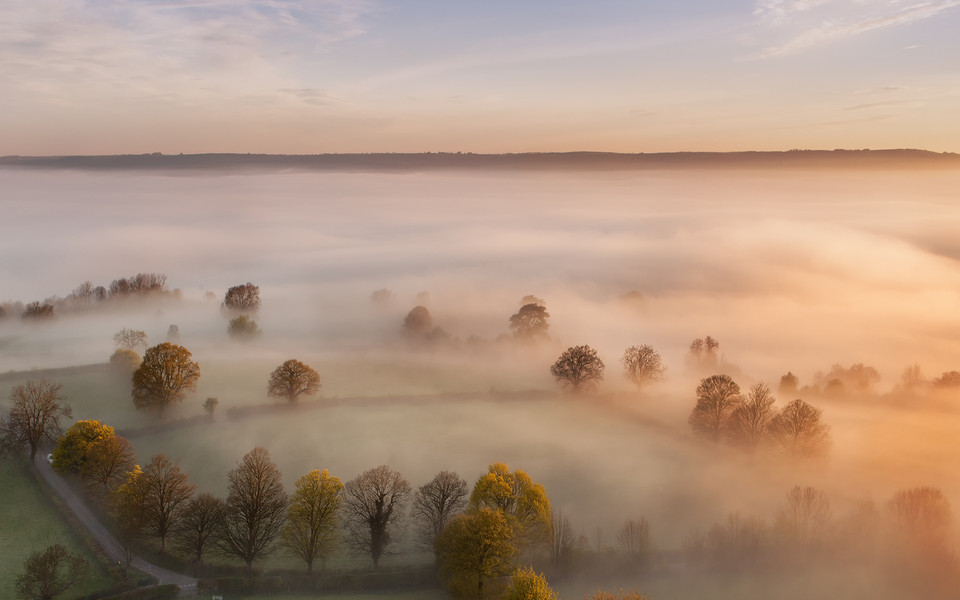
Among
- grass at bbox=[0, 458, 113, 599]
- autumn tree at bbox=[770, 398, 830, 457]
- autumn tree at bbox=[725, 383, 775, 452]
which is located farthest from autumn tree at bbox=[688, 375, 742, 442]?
grass at bbox=[0, 458, 113, 599]

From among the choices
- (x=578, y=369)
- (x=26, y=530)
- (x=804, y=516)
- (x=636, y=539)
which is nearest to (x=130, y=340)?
(x=26, y=530)

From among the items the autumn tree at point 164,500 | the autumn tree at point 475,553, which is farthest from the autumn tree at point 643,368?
the autumn tree at point 164,500

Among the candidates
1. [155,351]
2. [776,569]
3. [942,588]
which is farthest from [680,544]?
[155,351]

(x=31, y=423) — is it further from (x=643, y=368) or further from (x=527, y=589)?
(x=643, y=368)

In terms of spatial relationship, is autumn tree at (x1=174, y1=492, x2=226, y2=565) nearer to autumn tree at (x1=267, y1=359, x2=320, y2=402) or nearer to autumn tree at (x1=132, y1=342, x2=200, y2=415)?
autumn tree at (x1=132, y1=342, x2=200, y2=415)

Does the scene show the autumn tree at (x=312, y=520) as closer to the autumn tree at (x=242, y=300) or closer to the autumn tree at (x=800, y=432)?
the autumn tree at (x=800, y=432)

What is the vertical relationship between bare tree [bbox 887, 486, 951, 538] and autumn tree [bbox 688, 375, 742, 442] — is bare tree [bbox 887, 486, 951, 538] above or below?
below
